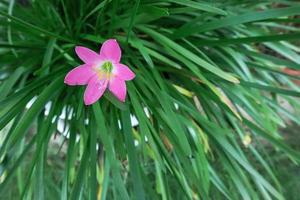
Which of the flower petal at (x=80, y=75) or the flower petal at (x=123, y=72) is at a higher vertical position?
the flower petal at (x=80, y=75)

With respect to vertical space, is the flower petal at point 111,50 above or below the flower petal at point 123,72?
above

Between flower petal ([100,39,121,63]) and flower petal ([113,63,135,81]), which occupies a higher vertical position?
flower petal ([100,39,121,63])

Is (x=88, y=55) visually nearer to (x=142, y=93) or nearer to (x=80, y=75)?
(x=80, y=75)

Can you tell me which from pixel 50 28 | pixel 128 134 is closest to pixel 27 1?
pixel 50 28

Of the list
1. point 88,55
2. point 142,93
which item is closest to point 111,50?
point 88,55

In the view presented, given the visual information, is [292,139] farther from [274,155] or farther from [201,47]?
[201,47]

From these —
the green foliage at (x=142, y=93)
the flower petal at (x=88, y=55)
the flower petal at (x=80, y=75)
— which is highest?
the flower petal at (x=88, y=55)

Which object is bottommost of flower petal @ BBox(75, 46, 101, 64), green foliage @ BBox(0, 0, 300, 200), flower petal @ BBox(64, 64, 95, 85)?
green foliage @ BBox(0, 0, 300, 200)
